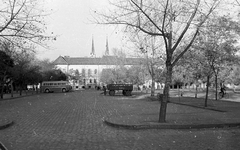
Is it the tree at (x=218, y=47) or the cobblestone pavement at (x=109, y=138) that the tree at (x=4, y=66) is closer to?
the tree at (x=218, y=47)

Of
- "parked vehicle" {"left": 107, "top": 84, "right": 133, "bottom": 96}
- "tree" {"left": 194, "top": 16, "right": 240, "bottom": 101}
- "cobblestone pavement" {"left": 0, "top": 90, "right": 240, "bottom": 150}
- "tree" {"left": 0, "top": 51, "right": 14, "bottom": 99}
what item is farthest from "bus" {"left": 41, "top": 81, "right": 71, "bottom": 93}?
"cobblestone pavement" {"left": 0, "top": 90, "right": 240, "bottom": 150}

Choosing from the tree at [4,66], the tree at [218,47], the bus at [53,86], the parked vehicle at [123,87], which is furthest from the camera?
the bus at [53,86]

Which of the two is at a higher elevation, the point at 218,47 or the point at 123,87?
the point at 218,47

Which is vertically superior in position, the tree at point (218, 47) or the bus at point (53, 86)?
the tree at point (218, 47)

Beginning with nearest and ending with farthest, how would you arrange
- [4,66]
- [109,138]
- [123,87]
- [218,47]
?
[109,138] → [218,47] → [4,66] → [123,87]

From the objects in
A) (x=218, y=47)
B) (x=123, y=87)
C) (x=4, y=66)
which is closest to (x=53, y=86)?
(x=123, y=87)

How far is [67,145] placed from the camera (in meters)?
7.77

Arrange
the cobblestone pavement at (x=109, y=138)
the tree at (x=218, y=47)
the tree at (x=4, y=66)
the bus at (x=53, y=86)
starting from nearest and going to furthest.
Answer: the cobblestone pavement at (x=109, y=138) → the tree at (x=218, y=47) → the tree at (x=4, y=66) → the bus at (x=53, y=86)

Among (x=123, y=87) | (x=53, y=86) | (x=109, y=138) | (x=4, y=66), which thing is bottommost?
(x=109, y=138)

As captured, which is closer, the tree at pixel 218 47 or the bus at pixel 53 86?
the tree at pixel 218 47

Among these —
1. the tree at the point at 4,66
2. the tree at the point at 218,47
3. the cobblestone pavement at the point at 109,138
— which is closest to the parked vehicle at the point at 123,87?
the tree at the point at 4,66

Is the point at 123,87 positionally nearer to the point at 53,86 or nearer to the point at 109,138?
the point at 53,86

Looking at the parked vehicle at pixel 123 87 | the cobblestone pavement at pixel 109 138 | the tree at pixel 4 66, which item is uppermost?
the tree at pixel 4 66

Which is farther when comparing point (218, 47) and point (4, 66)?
point (4, 66)
